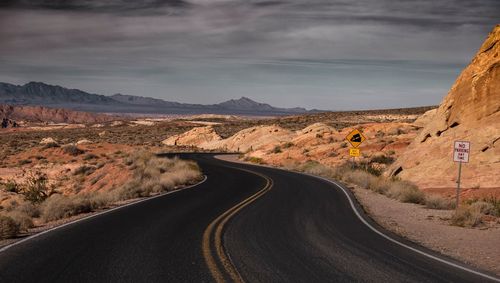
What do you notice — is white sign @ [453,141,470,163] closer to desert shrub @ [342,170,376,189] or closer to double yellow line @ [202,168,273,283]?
double yellow line @ [202,168,273,283]

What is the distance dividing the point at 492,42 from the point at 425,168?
8.19 m

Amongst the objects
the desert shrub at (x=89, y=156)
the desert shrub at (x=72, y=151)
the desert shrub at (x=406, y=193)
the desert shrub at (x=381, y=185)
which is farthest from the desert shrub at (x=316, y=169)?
the desert shrub at (x=72, y=151)

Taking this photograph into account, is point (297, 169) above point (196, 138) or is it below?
above

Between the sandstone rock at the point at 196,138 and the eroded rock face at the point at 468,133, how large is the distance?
2589 inches

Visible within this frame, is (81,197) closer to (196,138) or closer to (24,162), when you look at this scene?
(24,162)

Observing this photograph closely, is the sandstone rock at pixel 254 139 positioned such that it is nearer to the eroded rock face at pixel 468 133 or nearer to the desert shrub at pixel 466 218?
the eroded rock face at pixel 468 133

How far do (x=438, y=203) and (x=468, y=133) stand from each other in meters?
6.85

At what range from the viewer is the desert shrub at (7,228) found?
11629 mm

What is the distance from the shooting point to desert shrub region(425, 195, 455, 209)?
1864cm

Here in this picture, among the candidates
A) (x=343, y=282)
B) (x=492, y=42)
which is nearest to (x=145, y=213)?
(x=343, y=282)

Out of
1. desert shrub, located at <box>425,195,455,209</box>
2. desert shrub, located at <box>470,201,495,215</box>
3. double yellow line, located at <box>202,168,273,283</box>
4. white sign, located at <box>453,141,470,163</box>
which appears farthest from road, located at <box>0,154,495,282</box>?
desert shrub, located at <box>425,195,455,209</box>

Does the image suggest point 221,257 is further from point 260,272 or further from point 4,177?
point 4,177

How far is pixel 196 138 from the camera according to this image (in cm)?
9388

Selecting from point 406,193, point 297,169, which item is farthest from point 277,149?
point 406,193
